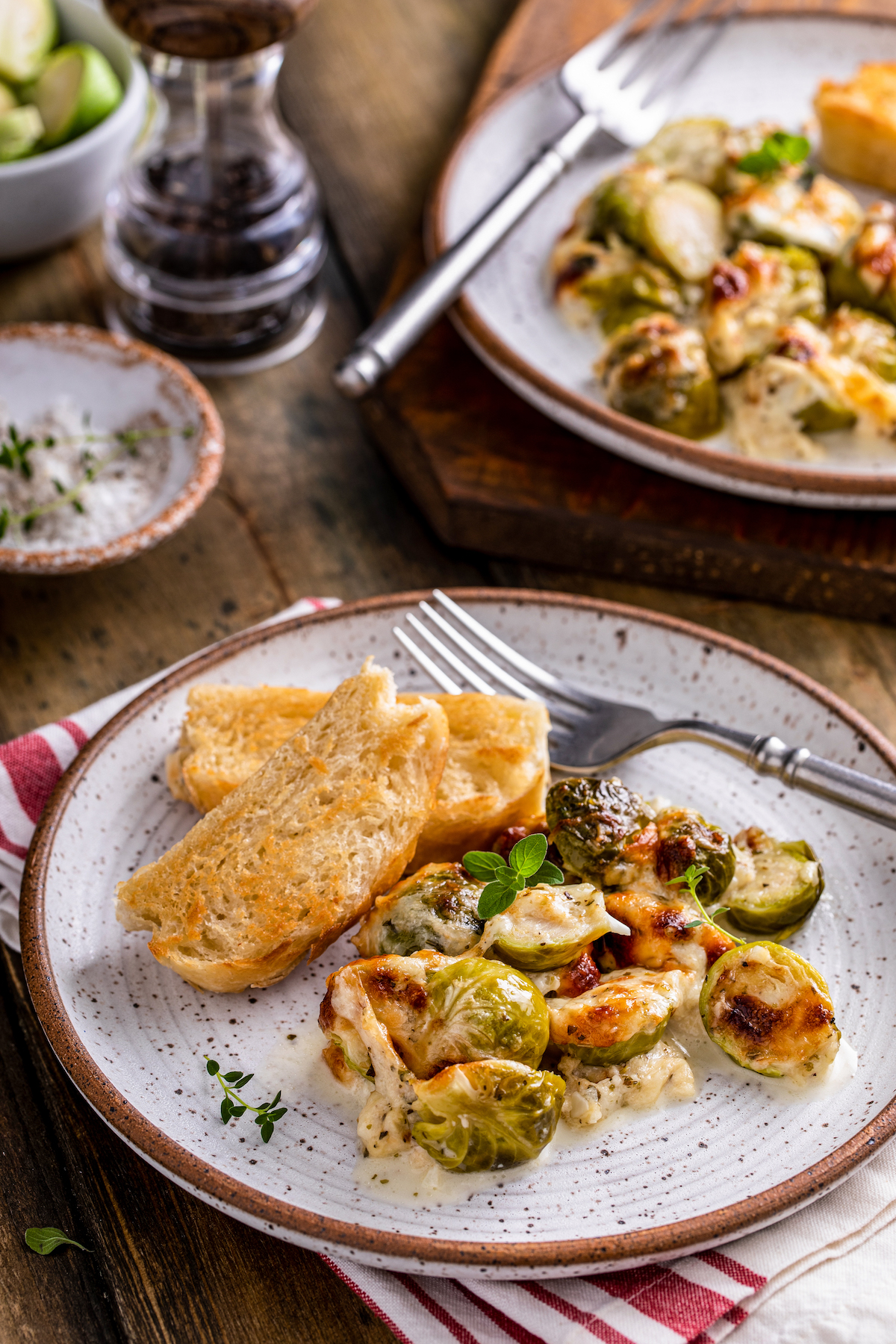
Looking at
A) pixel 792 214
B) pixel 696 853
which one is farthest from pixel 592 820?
pixel 792 214

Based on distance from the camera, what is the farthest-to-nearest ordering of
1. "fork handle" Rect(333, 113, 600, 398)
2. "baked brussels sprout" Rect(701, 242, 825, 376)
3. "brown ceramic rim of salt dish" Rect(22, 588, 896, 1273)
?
"baked brussels sprout" Rect(701, 242, 825, 376) → "fork handle" Rect(333, 113, 600, 398) → "brown ceramic rim of salt dish" Rect(22, 588, 896, 1273)

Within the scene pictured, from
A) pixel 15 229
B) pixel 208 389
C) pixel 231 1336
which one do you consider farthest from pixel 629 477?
pixel 231 1336

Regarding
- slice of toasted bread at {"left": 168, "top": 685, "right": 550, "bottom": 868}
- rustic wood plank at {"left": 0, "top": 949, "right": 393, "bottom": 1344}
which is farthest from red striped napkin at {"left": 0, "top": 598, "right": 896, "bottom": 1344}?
slice of toasted bread at {"left": 168, "top": 685, "right": 550, "bottom": 868}

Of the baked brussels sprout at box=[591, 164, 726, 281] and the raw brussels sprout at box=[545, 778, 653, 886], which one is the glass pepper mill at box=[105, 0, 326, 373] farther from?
the raw brussels sprout at box=[545, 778, 653, 886]

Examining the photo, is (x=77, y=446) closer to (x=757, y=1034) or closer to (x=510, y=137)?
(x=510, y=137)

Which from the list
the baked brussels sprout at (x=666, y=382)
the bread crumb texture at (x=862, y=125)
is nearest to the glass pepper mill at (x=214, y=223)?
the baked brussels sprout at (x=666, y=382)
